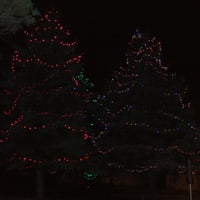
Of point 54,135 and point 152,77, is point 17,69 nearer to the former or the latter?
point 54,135

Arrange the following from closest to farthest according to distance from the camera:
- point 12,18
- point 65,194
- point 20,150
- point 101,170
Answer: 1. point 12,18
2. point 20,150
3. point 101,170
4. point 65,194

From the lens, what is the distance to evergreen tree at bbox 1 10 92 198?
2938 centimetres

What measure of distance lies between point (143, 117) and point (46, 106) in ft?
17.9

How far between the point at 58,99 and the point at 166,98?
19.3 feet

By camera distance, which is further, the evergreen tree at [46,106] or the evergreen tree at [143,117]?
the evergreen tree at [143,117]

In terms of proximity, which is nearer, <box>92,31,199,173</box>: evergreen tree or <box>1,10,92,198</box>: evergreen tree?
<box>1,10,92,198</box>: evergreen tree

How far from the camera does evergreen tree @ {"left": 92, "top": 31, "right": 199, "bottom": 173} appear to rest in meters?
31.7

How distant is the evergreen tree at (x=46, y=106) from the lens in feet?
96.4

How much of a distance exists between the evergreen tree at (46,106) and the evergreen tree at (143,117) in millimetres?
1773

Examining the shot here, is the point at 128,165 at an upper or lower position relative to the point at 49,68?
lower

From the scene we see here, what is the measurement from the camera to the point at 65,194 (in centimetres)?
3544

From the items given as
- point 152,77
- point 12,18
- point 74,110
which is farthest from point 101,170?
point 12,18

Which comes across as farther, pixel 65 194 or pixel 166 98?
pixel 65 194

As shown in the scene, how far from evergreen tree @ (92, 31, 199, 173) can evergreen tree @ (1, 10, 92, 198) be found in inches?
69.8
